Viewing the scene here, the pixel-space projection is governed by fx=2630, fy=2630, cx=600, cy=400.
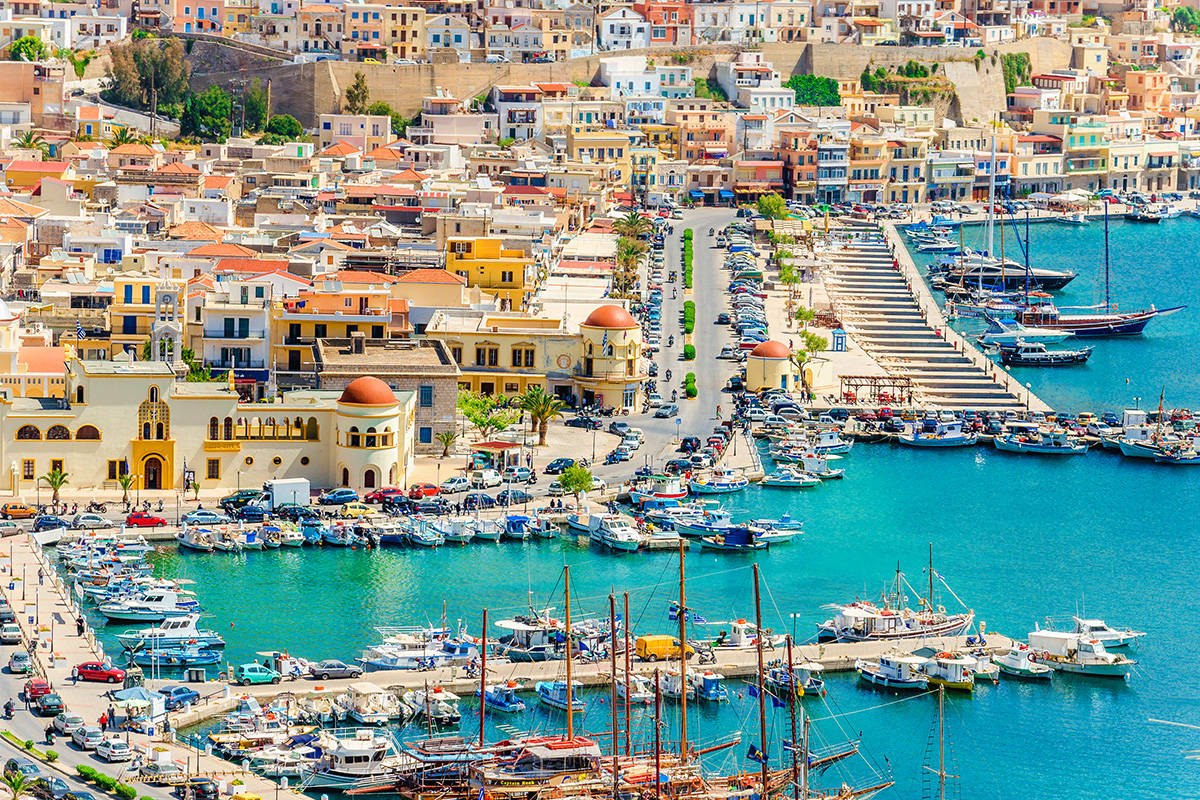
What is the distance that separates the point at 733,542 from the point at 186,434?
1435 cm

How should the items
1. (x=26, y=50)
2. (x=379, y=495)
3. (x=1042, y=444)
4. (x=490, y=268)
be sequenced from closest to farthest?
(x=379, y=495), (x=1042, y=444), (x=490, y=268), (x=26, y=50)

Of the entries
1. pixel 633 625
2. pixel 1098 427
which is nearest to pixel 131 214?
Result: pixel 1098 427

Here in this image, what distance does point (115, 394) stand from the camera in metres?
66.9

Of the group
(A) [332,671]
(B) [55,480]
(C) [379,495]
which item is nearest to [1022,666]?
(A) [332,671]

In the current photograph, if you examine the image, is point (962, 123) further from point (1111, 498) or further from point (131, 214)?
point (1111, 498)

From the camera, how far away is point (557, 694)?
5259cm

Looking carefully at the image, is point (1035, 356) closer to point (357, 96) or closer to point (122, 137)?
point (357, 96)

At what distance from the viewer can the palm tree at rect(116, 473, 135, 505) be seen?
66.2 meters

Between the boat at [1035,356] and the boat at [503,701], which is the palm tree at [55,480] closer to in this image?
the boat at [503,701]

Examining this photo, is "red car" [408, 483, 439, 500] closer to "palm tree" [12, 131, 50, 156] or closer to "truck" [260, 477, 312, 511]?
"truck" [260, 477, 312, 511]

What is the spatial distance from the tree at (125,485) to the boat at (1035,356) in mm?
37752

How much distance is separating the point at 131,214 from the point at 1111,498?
39213mm

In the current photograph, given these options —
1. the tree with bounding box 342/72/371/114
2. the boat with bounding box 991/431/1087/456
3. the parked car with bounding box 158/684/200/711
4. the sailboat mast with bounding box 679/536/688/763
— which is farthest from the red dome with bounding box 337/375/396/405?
the tree with bounding box 342/72/371/114

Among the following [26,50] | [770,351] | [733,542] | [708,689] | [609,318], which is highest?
[26,50]
